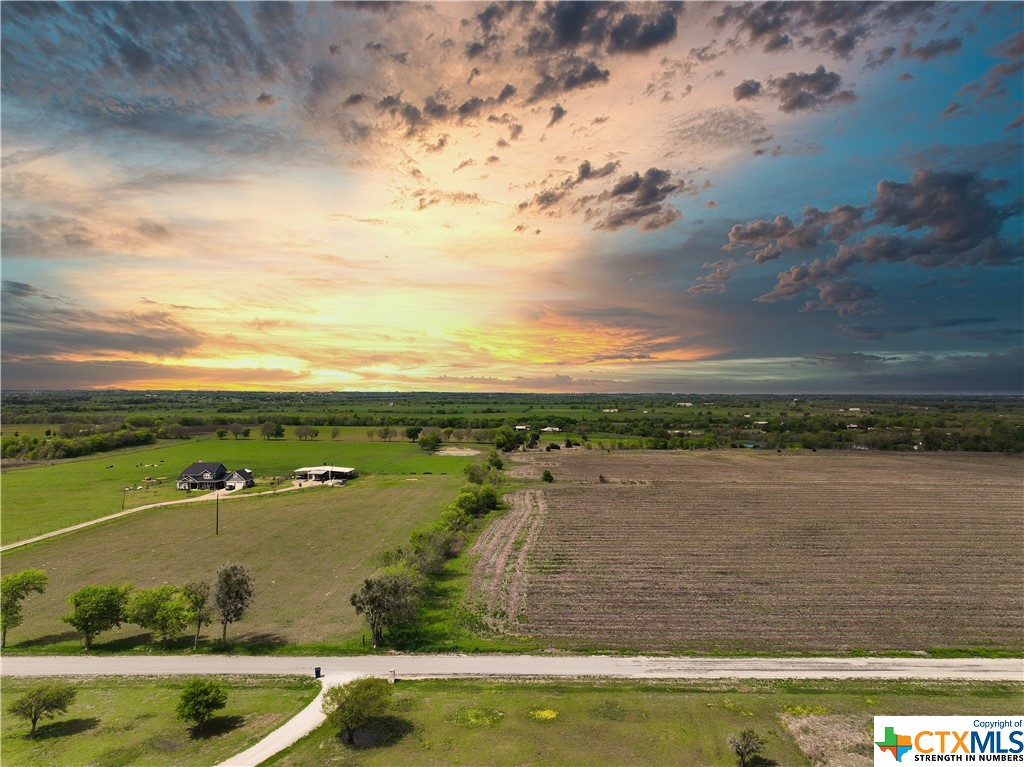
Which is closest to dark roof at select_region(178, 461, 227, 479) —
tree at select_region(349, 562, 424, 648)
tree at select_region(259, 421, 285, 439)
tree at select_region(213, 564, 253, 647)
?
tree at select_region(213, 564, 253, 647)

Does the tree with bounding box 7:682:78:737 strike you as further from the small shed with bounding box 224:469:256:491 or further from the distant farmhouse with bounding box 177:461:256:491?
the distant farmhouse with bounding box 177:461:256:491

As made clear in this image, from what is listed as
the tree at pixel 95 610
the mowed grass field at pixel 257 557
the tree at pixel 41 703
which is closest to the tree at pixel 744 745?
the mowed grass field at pixel 257 557

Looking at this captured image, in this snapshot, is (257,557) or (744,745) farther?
(257,557)

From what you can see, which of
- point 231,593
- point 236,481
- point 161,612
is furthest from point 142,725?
point 236,481

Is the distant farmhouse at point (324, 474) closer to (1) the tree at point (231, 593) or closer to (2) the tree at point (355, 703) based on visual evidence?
(1) the tree at point (231, 593)

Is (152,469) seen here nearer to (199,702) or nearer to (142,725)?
(142,725)
